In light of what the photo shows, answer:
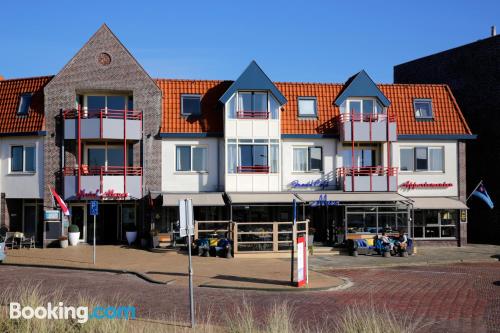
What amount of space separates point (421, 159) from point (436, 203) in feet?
8.74

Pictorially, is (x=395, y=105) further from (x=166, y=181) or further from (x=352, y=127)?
(x=166, y=181)

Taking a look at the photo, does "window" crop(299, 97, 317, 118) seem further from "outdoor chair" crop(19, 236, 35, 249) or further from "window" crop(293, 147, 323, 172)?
"outdoor chair" crop(19, 236, 35, 249)

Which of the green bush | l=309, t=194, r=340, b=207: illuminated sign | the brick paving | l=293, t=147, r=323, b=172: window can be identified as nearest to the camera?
the brick paving

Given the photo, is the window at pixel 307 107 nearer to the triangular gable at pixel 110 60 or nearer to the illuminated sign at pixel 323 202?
the illuminated sign at pixel 323 202

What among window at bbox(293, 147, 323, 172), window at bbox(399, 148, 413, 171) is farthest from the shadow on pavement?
window at bbox(399, 148, 413, 171)

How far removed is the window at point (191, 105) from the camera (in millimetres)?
32812

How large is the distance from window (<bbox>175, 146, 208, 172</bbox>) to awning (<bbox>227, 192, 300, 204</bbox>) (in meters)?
2.52

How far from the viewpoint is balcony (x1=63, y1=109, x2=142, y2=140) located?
30.9 metres

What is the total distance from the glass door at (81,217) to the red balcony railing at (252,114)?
9421 millimetres

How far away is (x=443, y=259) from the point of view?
1086 inches

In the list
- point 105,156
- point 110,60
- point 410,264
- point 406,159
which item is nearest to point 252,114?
point 110,60

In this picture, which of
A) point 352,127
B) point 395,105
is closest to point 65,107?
point 352,127

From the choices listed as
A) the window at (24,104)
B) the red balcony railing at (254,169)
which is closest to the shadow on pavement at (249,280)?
the red balcony railing at (254,169)

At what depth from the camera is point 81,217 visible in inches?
1277
